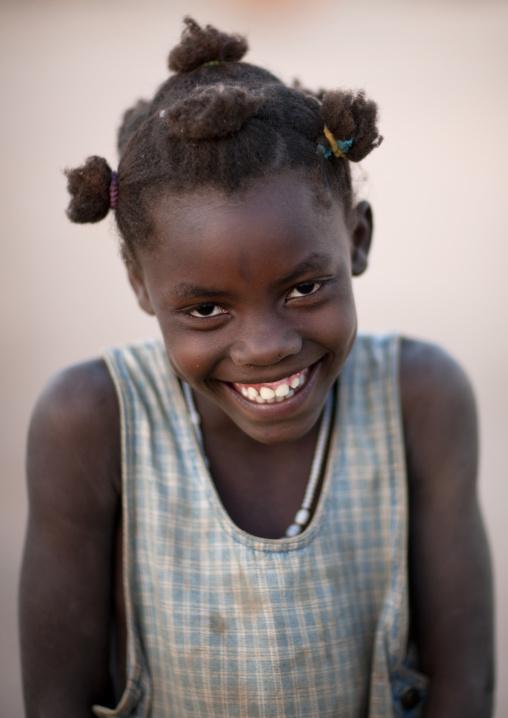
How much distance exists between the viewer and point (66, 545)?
58.9 inches

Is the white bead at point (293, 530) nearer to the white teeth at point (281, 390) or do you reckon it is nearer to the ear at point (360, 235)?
the white teeth at point (281, 390)

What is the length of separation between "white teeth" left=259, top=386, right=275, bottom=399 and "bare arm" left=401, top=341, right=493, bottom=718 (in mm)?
381

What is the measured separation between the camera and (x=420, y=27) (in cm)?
799

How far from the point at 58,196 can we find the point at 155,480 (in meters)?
4.43

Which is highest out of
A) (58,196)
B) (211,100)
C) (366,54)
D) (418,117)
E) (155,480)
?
(366,54)

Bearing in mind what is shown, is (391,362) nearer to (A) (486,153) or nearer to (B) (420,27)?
(A) (486,153)

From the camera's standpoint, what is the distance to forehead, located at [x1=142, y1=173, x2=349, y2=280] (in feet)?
4.14

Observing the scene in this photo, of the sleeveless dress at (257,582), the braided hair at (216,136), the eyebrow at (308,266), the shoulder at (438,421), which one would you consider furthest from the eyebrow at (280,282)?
the shoulder at (438,421)

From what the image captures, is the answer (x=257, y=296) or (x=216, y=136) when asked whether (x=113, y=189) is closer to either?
(x=216, y=136)

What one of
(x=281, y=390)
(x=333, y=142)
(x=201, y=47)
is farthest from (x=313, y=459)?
(x=201, y=47)

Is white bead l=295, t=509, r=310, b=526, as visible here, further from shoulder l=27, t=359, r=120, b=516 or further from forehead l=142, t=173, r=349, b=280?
forehead l=142, t=173, r=349, b=280

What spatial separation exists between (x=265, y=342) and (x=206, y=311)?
0.13m

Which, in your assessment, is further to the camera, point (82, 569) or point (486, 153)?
point (486, 153)

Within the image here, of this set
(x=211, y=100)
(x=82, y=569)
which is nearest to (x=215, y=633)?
(x=82, y=569)
